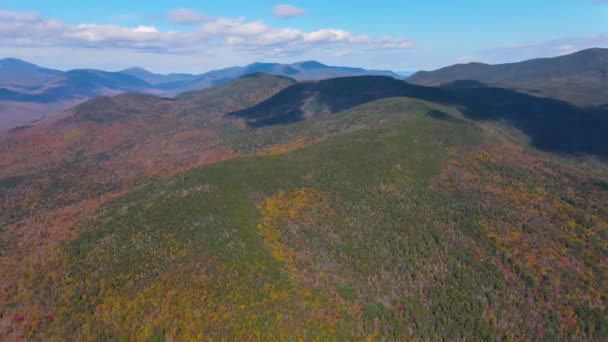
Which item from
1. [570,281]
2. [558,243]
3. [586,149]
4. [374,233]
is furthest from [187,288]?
[586,149]

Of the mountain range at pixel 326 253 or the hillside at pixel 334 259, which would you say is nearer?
the hillside at pixel 334 259

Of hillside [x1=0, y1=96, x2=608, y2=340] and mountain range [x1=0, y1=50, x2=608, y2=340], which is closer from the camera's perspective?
hillside [x1=0, y1=96, x2=608, y2=340]

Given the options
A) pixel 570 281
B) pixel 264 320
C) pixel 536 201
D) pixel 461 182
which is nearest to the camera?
pixel 264 320

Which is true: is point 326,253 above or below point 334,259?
above

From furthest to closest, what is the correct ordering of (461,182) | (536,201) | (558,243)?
1. (461,182)
2. (536,201)
3. (558,243)

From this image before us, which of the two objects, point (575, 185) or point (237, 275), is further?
point (575, 185)

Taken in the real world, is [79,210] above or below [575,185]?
below

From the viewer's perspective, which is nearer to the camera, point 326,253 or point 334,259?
point 334,259

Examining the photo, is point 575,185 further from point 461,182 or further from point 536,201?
point 461,182
